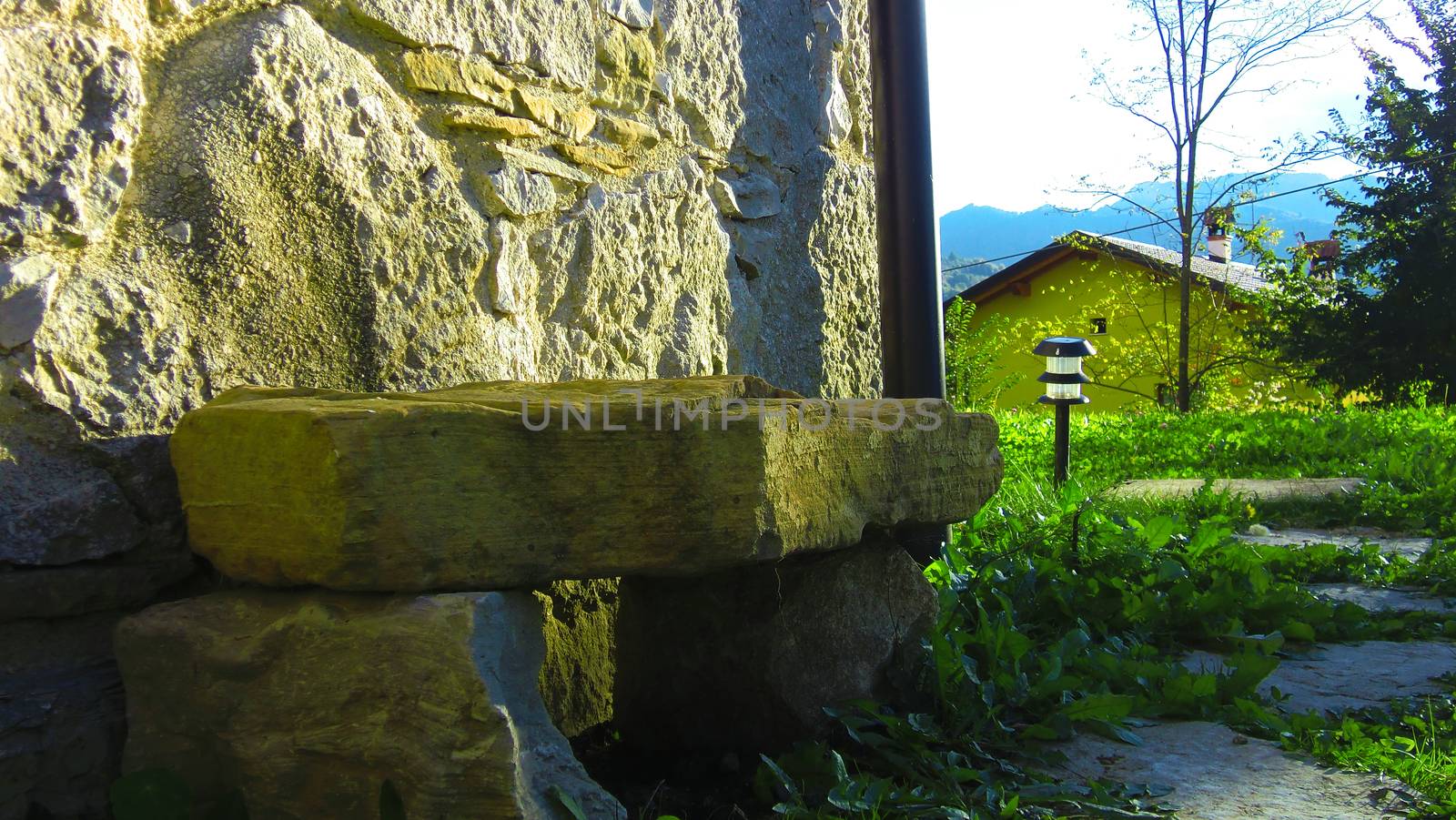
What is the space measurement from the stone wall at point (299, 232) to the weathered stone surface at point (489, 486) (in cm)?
15

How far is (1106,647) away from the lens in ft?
7.84

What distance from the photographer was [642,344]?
95.0 inches

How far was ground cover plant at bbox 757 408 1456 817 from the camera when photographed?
165 centimetres

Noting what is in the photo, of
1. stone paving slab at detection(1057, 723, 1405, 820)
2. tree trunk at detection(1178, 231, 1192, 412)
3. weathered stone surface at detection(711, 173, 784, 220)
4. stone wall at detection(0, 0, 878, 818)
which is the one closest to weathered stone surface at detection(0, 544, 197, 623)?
stone wall at detection(0, 0, 878, 818)

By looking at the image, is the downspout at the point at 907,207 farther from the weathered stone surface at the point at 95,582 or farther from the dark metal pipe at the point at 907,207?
the weathered stone surface at the point at 95,582

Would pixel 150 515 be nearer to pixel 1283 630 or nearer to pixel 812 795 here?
pixel 812 795

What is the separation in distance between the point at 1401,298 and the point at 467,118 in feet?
45.8

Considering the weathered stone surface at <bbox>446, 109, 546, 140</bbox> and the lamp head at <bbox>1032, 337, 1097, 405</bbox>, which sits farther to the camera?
the lamp head at <bbox>1032, 337, 1097, 405</bbox>

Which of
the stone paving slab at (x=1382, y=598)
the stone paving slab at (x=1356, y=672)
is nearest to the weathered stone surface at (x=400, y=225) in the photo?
the stone paving slab at (x=1356, y=672)

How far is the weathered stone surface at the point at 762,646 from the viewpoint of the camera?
1.82 meters

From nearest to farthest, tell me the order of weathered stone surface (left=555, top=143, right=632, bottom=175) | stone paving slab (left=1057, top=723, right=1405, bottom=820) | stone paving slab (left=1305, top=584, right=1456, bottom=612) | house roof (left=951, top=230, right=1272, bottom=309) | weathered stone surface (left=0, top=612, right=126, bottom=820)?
weathered stone surface (left=0, top=612, right=126, bottom=820) → stone paving slab (left=1057, top=723, right=1405, bottom=820) → weathered stone surface (left=555, top=143, right=632, bottom=175) → stone paving slab (left=1305, top=584, right=1456, bottom=612) → house roof (left=951, top=230, right=1272, bottom=309)

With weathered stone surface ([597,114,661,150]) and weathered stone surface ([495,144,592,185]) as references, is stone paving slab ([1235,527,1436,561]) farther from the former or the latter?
weathered stone surface ([495,144,592,185])

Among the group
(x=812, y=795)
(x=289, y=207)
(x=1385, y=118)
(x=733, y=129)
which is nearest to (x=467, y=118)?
(x=289, y=207)

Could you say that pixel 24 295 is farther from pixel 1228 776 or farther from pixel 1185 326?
pixel 1185 326
